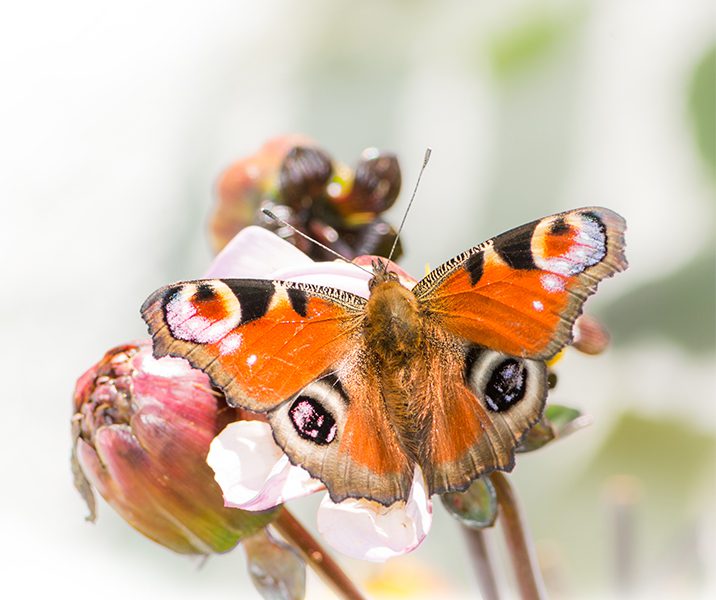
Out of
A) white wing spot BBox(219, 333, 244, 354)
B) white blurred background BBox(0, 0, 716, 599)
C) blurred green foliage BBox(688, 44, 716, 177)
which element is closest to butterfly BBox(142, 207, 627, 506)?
white wing spot BBox(219, 333, 244, 354)

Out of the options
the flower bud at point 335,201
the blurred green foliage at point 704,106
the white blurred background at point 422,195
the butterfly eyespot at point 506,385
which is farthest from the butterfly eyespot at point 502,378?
the blurred green foliage at point 704,106

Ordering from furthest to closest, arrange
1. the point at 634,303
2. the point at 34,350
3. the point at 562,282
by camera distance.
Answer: the point at 34,350 → the point at 634,303 → the point at 562,282

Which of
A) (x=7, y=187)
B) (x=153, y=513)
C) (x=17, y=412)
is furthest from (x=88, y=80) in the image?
(x=153, y=513)

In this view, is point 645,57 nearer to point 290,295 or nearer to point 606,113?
point 606,113

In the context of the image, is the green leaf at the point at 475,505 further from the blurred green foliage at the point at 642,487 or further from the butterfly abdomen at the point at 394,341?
the blurred green foliage at the point at 642,487

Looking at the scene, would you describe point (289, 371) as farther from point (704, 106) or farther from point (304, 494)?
point (704, 106)

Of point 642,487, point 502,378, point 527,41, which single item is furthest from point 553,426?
point 527,41
